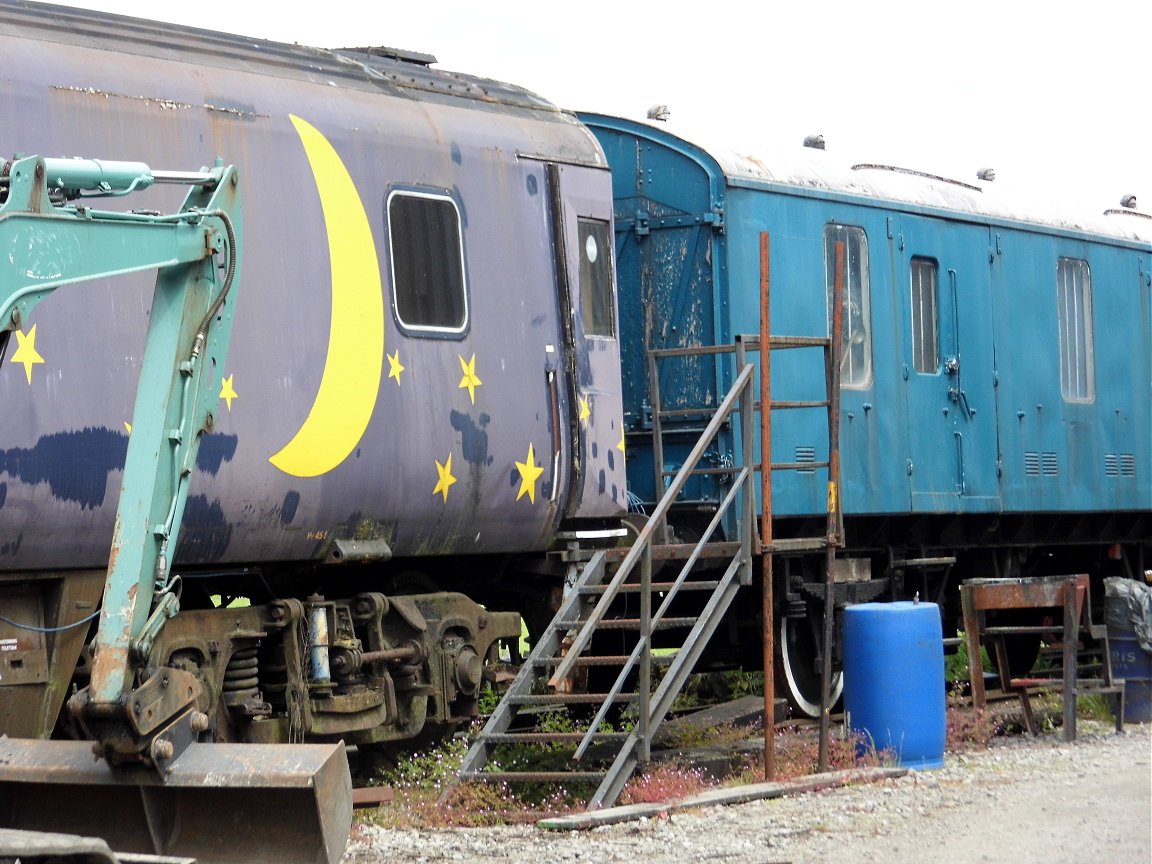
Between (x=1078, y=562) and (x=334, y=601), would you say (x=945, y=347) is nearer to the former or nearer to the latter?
(x=1078, y=562)

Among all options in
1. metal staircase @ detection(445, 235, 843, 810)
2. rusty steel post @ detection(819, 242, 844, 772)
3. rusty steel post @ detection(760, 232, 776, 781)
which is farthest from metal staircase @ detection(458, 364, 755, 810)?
rusty steel post @ detection(819, 242, 844, 772)

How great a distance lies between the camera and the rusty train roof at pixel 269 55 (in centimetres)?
865

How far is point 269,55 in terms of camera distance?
9664 mm

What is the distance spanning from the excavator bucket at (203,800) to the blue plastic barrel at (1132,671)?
7.61 meters

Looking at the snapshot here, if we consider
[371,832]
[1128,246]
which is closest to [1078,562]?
[1128,246]

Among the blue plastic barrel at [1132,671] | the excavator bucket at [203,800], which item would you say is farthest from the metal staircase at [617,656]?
the blue plastic barrel at [1132,671]

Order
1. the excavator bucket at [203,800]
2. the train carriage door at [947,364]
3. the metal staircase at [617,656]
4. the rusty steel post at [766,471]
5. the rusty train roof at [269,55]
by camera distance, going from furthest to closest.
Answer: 1. the train carriage door at [947,364]
2. the rusty steel post at [766,471]
3. the metal staircase at [617,656]
4. the rusty train roof at [269,55]
5. the excavator bucket at [203,800]

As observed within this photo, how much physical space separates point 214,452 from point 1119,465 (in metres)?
9.86

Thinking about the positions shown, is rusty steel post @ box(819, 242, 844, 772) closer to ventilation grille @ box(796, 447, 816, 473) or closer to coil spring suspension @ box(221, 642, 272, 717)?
ventilation grille @ box(796, 447, 816, 473)

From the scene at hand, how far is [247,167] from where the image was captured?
896 cm

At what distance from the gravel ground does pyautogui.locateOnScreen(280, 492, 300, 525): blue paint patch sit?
1.59 metres

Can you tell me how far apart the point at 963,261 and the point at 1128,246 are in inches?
112

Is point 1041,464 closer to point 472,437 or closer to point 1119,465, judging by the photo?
point 1119,465

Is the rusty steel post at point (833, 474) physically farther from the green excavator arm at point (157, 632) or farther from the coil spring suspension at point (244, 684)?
the green excavator arm at point (157, 632)
